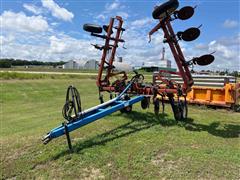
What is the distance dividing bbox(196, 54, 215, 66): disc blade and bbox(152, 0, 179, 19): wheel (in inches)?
47.3

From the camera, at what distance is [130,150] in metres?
4.26

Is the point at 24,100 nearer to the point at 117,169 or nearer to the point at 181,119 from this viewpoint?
the point at 181,119

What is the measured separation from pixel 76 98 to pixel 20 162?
1.43 meters

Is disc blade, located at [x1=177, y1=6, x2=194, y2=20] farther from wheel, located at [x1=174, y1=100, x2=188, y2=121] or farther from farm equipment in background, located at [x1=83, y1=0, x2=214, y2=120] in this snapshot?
wheel, located at [x1=174, y1=100, x2=188, y2=121]

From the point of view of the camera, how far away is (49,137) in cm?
418

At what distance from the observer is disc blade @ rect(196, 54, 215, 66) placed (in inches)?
208

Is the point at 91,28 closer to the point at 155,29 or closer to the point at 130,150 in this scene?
the point at 155,29

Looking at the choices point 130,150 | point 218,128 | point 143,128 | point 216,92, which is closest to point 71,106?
point 130,150

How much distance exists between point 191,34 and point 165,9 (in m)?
0.79

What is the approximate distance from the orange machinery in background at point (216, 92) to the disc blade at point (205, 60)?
117 inches

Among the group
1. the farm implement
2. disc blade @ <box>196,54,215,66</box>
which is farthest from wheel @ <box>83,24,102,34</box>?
disc blade @ <box>196,54,215,66</box>

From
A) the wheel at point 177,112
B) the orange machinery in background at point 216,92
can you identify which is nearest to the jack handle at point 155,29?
the wheel at point 177,112

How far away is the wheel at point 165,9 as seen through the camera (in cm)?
509

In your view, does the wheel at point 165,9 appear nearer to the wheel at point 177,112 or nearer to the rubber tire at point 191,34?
the rubber tire at point 191,34
